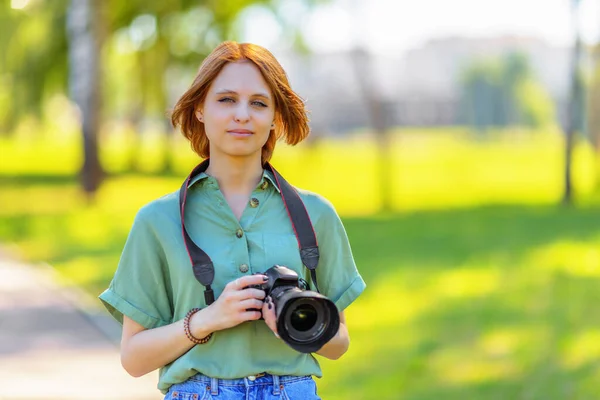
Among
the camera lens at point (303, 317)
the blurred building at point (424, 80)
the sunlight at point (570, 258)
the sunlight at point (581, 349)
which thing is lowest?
the camera lens at point (303, 317)

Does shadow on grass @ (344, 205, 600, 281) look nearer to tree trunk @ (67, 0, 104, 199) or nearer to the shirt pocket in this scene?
tree trunk @ (67, 0, 104, 199)

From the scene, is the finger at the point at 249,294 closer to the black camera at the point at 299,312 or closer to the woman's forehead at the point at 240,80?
the black camera at the point at 299,312

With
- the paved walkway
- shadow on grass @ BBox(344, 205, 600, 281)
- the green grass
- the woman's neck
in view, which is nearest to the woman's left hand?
the woman's neck

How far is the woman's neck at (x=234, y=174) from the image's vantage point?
2725 millimetres

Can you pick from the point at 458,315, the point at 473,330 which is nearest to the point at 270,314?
the point at 473,330

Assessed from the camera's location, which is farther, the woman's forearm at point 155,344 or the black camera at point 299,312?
the woman's forearm at point 155,344

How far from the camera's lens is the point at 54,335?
8.84 meters

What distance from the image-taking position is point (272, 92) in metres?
2.71

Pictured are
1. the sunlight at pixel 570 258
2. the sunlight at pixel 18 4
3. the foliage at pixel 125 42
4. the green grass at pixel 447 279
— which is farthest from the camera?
the foliage at pixel 125 42

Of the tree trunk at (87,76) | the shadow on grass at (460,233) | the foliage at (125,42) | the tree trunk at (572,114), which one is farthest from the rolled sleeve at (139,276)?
the foliage at (125,42)

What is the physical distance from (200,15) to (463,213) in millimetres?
15002

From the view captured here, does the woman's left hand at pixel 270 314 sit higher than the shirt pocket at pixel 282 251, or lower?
lower

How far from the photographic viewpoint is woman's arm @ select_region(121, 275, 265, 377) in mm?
2447

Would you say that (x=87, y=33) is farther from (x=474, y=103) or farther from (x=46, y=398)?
(x=474, y=103)
